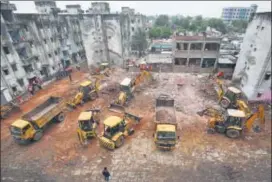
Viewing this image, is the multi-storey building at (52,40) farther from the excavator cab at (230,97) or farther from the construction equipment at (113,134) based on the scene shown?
the excavator cab at (230,97)

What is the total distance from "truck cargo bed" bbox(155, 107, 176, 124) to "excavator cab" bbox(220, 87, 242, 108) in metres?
6.37

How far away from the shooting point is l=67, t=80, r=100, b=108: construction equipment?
719 inches

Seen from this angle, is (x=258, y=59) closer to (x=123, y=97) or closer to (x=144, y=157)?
(x=123, y=97)

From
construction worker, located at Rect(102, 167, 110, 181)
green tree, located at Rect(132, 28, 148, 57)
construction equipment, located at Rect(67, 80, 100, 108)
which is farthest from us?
green tree, located at Rect(132, 28, 148, 57)

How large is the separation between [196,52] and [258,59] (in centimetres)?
1169

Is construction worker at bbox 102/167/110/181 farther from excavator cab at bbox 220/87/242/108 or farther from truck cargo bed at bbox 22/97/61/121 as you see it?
excavator cab at bbox 220/87/242/108

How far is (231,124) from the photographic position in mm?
13062

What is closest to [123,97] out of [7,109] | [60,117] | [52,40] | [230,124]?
[60,117]

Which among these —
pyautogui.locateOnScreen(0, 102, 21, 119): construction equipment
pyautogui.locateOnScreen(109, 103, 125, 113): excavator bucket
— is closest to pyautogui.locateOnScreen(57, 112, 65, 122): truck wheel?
pyautogui.locateOnScreen(109, 103, 125, 113): excavator bucket

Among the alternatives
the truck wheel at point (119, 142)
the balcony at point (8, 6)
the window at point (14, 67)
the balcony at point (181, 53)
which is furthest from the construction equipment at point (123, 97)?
the balcony at point (8, 6)

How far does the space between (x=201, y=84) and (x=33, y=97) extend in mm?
25019

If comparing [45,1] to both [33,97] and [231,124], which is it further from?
[231,124]

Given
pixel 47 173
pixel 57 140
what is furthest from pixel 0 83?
pixel 47 173

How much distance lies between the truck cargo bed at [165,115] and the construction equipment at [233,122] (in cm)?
336
